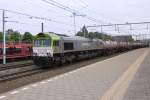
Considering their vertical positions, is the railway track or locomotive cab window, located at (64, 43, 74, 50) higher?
locomotive cab window, located at (64, 43, 74, 50)

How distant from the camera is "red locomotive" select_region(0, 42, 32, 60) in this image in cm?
3090

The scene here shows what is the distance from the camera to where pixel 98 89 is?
10492 mm

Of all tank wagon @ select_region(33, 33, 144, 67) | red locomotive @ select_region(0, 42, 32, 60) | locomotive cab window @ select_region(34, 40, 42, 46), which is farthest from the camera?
red locomotive @ select_region(0, 42, 32, 60)

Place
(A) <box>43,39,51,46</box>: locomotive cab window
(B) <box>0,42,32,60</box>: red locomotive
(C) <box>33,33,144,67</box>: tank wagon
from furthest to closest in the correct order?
(B) <box>0,42,32,60</box>: red locomotive, (A) <box>43,39,51,46</box>: locomotive cab window, (C) <box>33,33,144,67</box>: tank wagon

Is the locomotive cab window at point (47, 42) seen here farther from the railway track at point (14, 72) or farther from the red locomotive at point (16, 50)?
the red locomotive at point (16, 50)

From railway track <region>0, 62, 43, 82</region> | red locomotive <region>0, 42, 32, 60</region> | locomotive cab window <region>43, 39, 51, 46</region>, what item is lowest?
railway track <region>0, 62, 43, 82</region>

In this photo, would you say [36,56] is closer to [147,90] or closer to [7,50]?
[7,50]

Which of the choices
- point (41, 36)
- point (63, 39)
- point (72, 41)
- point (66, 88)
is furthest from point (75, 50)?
point (66, 88)

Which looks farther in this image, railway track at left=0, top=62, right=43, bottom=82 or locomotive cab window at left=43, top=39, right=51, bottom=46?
locomotive cab window at left=43, top=39, right=51, bottom=46

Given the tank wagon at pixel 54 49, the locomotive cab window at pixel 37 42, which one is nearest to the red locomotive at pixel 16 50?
the locomotive cab window at pixel 37 42

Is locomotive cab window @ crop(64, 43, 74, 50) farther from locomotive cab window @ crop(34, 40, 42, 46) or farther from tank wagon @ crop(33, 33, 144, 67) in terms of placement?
locomotive cab window @ crop(34, 40, 42, 46)

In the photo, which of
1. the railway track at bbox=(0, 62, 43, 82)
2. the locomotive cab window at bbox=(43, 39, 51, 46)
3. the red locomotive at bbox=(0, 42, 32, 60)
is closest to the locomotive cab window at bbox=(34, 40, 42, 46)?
the locomotive cab window at bbox=(43, 39, 51, 46)

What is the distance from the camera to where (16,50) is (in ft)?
107

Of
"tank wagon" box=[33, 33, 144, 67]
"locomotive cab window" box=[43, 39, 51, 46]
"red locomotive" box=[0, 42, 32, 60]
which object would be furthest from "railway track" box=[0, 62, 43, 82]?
"red locomotive" box=[0, 42, 32, 60]
